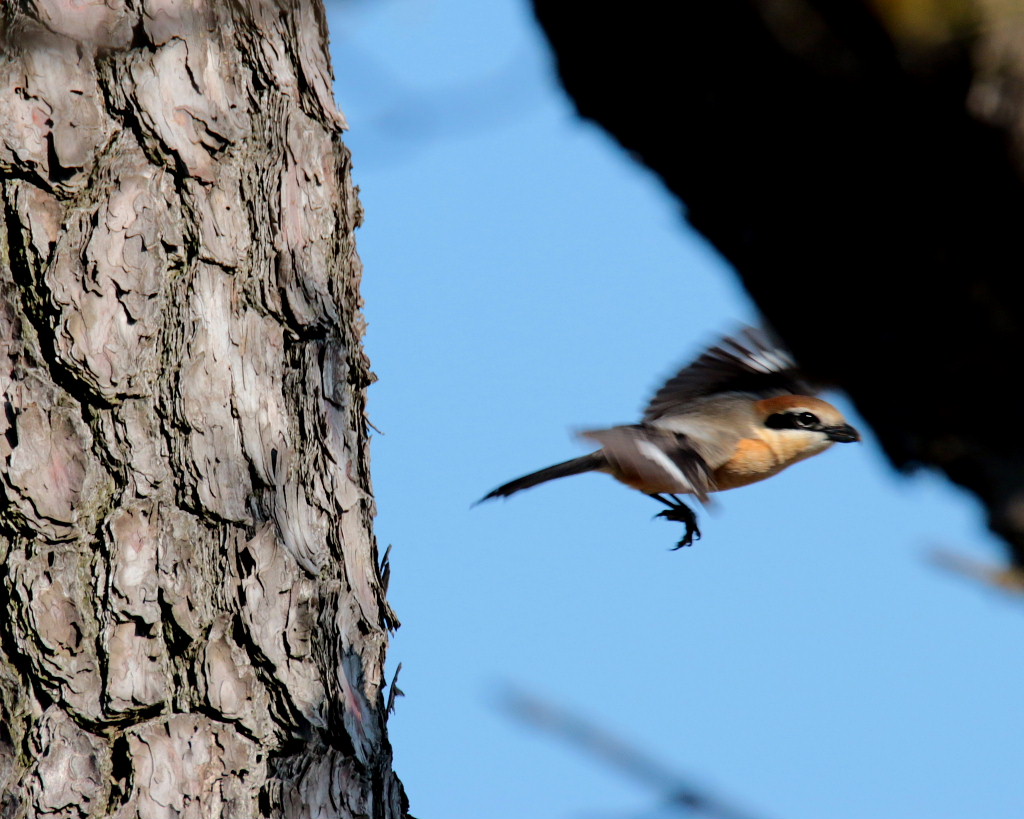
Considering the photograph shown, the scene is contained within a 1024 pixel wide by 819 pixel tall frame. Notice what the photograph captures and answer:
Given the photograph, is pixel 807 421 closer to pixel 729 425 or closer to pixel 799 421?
pixel 799 421

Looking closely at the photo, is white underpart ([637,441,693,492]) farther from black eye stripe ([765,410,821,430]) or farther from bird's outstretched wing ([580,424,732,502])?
black eye stripe ([765,410,821,430])

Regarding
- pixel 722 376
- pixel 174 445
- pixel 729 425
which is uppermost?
pixel 722 376

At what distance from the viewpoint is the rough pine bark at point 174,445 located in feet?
7.43

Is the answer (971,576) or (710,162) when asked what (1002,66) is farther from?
(971,576)

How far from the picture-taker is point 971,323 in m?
0.82

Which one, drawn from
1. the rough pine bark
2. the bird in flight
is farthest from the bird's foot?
the rough pine bark

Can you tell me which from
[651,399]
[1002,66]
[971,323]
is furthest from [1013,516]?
[651,399]

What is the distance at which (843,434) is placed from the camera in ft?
14.0

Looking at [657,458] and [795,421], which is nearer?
[657,458]

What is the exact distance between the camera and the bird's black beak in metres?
4.24

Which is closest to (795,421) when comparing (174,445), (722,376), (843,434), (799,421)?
(799,421)

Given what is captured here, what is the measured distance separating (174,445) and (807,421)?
8.31ft

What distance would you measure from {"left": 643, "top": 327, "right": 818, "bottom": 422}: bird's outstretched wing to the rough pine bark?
1842 millimetres

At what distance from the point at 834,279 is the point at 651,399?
3.49 metres
